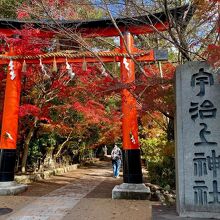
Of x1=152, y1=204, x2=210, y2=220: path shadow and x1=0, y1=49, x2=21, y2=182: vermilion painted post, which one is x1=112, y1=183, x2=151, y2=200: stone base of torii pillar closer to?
x1=152, y1=204, x2=210, y2=220: path shadow

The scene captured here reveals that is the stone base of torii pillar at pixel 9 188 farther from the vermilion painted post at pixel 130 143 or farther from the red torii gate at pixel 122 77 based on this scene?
the vermilion painted post at pixel 130 143

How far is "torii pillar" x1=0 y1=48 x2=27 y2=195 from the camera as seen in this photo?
404 inches

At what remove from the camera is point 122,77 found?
10328 mm

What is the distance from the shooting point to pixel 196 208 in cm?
597

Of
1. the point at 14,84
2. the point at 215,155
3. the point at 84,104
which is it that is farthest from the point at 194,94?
the point at 84,104

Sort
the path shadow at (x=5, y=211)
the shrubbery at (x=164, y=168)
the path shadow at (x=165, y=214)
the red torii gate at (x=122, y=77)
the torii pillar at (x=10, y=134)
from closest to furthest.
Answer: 1. the path shadow at (x=165, y=214)
2. the path shadow at (x=5, y=211)
3. the shrubbery at (x=164, y=168)
4. the red torii gate at (x=122, y=77)
5. the torii pillar at (x=10, y=134)

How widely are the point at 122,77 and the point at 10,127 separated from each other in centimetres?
416

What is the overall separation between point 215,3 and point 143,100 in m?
2.85

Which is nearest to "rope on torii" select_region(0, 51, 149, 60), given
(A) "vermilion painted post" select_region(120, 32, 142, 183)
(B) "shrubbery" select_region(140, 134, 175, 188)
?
(A) "vermilion painted post" select_region(120, 32, 142, 183)

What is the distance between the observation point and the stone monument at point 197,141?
6.00 metres

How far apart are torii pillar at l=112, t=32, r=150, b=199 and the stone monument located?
345cm

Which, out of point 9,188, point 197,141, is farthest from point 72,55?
point 197,141

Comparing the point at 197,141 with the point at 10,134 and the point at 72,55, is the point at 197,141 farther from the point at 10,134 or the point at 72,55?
the point at 10,134

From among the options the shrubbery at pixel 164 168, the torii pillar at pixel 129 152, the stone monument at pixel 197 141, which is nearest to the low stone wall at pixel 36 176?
the torii pillar at pixel 129 152
